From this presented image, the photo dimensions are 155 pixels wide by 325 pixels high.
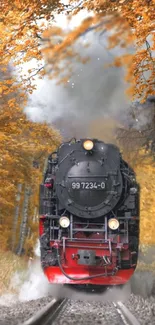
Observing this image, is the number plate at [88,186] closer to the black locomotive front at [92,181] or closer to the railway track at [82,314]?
the black locomotive front at [92,181]

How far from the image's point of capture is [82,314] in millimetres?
7430

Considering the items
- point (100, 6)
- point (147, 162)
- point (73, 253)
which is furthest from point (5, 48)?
point (147, 162)

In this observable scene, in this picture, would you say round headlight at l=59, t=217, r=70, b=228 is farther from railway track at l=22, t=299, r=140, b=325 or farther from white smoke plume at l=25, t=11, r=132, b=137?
white smoke plume at l=25, t=11, r=132, b=137

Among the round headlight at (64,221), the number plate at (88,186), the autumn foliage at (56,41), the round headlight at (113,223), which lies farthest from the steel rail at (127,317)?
the autumn foliage at (56,41)

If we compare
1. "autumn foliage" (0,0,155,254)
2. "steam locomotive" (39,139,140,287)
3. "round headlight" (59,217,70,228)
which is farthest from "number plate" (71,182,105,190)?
"autumn foliage" (0,0,155,254)

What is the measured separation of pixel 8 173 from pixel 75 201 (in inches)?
193

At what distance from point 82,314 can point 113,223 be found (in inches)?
88.9

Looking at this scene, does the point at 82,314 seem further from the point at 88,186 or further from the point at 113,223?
the point at 88,186

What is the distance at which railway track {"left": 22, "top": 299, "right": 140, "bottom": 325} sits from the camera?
21.3 feet

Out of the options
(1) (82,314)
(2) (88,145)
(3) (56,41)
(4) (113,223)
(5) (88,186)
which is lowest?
(1) (82,314)

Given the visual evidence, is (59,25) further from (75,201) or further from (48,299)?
(48,299)

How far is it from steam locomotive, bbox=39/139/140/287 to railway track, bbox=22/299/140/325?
1.45ft

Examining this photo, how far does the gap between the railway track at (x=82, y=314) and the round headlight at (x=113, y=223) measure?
4.74 ft

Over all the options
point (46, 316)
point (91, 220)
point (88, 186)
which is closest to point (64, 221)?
point (91, 220)
